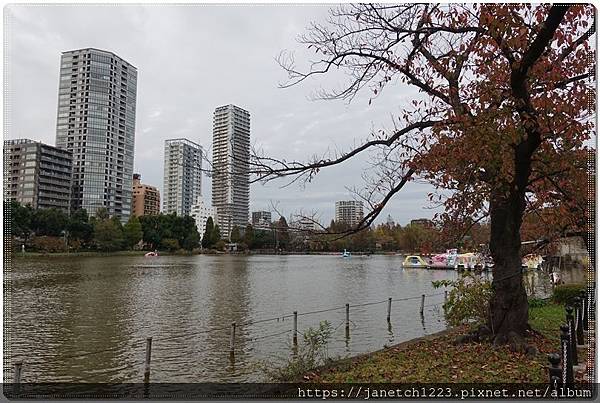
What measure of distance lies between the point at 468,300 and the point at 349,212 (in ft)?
10.6

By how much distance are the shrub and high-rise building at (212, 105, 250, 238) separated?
453 centimetres

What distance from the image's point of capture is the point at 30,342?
1138 centimetres

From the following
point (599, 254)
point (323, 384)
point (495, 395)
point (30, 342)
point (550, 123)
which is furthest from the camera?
point (30, 342)

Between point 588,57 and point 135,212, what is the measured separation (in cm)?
1060

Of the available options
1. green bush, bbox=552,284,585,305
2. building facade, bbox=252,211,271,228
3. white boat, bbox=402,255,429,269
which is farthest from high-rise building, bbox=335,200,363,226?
white boat, bbox=402,255,429,269

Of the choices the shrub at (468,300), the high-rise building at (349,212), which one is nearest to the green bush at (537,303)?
the shrub at (468,300)

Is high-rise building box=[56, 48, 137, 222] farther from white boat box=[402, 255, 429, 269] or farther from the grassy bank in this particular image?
white boat box=[402, 255, 429, 269]

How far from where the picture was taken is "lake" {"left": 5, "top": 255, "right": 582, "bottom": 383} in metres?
9.22

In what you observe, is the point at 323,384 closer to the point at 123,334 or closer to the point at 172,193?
the point at 172,193

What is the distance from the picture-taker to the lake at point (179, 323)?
9218 mm

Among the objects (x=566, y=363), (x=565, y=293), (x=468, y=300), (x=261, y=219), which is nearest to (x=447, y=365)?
(x=566, y=363)

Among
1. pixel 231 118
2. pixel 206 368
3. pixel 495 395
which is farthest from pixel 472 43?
pixel 206 368

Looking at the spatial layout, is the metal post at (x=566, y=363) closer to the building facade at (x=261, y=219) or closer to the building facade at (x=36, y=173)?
the building facade at (x=261, y=219)

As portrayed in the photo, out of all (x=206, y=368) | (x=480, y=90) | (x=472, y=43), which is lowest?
(x=206, y=368)
